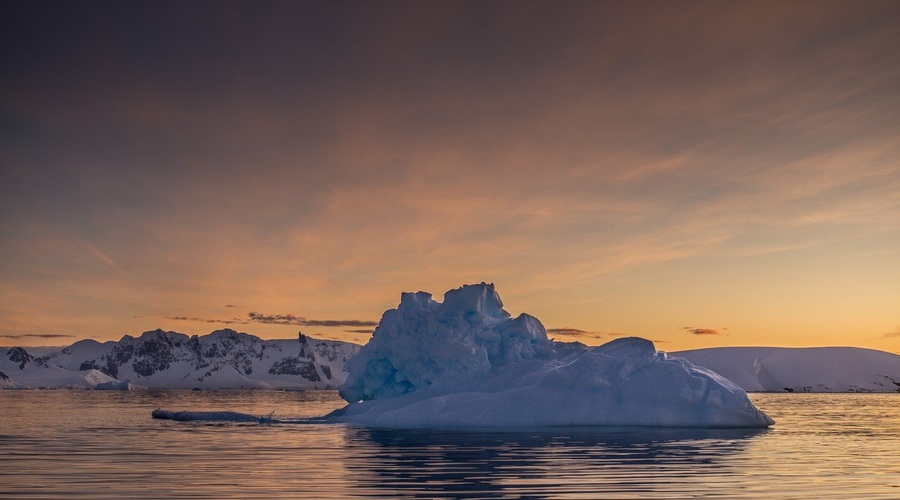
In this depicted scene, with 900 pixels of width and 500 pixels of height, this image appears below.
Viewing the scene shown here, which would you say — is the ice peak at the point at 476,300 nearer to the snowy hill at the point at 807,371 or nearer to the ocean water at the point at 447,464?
the ocean water at the point at 447,464

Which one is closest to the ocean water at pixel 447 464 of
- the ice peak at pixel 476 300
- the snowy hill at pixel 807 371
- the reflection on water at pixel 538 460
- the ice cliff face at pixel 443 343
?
the reflection on water at pixel 538 460

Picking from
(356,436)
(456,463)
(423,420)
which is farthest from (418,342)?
(456,463)

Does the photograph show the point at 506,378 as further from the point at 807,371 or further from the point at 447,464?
the point at 807,371

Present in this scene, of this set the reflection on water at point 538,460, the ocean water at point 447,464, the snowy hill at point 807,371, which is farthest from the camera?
the snowy hill at point 807,371

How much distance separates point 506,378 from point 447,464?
18859 mm

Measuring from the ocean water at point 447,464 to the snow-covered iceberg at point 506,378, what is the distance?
175 centimetres

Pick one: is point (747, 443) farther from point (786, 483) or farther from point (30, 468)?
point (30, 468)

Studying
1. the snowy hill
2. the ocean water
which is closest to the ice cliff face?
the ocean water

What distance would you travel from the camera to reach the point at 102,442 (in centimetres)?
2934

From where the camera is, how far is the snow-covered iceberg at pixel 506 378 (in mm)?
36594

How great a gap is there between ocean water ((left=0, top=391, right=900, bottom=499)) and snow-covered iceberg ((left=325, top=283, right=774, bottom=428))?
175cm

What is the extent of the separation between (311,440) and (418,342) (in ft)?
48.4

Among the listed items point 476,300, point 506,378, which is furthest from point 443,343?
point 506,378

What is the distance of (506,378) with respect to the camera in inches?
1590
